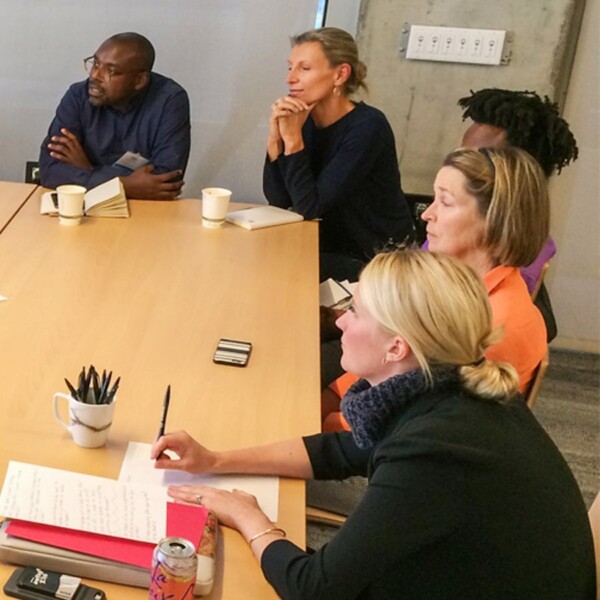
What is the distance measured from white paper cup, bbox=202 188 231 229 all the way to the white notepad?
7cm

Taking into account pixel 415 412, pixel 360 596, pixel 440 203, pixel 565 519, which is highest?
pixel 440 203

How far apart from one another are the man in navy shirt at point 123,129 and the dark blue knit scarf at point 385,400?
1.73 meters

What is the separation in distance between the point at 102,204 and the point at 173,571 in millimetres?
1776

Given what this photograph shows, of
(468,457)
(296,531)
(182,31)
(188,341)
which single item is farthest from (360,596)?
(182,31)

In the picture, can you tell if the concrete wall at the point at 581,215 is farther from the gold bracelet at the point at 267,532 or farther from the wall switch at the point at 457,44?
the gold bracelet at the point at 267,532

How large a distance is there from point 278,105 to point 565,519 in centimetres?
181

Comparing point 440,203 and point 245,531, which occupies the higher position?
point 440,203

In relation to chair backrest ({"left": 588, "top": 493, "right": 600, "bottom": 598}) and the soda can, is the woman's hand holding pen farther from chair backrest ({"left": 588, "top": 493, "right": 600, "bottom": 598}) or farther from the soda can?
chair backrest ({"left": 588, "top": 493, "right": 600, "bottom": 598})

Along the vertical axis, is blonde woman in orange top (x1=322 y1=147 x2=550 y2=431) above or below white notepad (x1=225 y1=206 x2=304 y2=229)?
above

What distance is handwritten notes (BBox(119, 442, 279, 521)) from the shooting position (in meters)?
1.27

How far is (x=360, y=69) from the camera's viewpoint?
2.69 meters

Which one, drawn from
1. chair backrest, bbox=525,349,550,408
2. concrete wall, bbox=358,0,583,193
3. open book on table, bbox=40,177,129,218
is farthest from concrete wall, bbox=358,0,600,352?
chair backrest, bbox=525,349,550,408

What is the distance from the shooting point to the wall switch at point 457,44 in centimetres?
314

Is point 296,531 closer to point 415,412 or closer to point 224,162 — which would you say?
point 415,412
